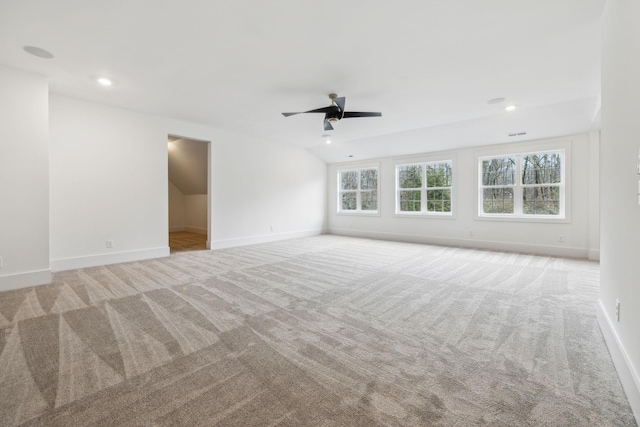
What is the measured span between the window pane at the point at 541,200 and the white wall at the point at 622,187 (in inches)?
160

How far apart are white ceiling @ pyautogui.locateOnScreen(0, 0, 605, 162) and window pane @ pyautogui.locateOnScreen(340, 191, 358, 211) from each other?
3.92m

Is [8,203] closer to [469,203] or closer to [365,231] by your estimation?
[365,231]

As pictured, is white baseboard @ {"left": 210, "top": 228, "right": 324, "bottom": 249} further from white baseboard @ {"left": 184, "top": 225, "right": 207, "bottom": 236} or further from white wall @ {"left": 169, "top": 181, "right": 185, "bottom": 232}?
white wall @ {"left": 169, "top": 181, "right": 185, "bottom": 232}

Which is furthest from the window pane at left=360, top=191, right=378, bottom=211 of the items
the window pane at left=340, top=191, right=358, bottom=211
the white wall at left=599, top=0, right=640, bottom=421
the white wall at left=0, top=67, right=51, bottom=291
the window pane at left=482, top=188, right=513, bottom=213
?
the white wall at left=0, top=67, right=51, bottom=291

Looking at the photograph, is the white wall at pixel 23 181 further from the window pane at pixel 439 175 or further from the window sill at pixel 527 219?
the window sill at pixel 527 219

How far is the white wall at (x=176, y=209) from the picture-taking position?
9406 millimetres

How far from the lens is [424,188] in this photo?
7285mm

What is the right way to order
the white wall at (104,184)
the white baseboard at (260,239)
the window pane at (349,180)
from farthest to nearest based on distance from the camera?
the window pane at (349,180), the white baseboard at (260,239), the white wall at (104,184)

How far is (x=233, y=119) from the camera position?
5473 mm

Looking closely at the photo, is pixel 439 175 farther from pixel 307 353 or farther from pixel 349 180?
pixel 307 353

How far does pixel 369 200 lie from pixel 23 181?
7.28 metres

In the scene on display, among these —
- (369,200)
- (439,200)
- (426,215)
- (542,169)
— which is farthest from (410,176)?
(542,169)

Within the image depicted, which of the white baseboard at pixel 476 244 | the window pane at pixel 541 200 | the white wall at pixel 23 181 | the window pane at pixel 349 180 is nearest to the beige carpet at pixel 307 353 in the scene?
the white wall at pixel 23 181

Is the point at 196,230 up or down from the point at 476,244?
up
